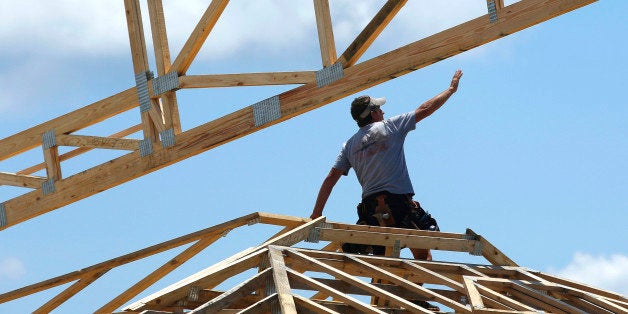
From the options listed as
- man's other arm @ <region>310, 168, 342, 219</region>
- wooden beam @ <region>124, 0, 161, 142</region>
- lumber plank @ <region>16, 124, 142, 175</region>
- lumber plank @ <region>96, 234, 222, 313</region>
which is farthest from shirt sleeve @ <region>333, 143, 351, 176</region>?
lumber plank @ <region>16, 124, 142, 175</region>

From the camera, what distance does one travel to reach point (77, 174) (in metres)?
13.8

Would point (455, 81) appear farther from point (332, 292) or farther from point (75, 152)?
point (75, 152)

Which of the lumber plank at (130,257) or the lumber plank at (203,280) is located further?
the lumber plank at (130,257)

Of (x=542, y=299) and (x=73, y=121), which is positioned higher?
(x=73, y=121)

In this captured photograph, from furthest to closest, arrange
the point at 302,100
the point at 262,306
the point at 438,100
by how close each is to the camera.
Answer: the point at 302,100
the point at 438,100
the point at 262,306

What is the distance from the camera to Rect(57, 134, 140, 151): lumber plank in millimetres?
13445

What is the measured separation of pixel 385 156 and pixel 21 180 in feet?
15.3

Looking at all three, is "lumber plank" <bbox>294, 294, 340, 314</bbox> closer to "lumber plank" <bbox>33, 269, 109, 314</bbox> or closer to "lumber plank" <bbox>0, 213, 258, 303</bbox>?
"lumber plank" <bbox>0, 213, 258, 303</bbox>

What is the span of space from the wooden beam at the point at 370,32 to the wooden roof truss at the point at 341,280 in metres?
1.46

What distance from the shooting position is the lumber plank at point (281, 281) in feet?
28.4

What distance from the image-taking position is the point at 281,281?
927cm

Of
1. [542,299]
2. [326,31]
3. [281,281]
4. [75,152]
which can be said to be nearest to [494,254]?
[542,299]

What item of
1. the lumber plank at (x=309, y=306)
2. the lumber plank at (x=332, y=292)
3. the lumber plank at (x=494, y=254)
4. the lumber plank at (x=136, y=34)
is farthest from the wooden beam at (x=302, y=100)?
the lumber plank at (x=309, y=306)

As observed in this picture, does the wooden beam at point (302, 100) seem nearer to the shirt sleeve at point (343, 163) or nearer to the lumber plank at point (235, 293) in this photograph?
the shirt sleeve at point (343, 163)
